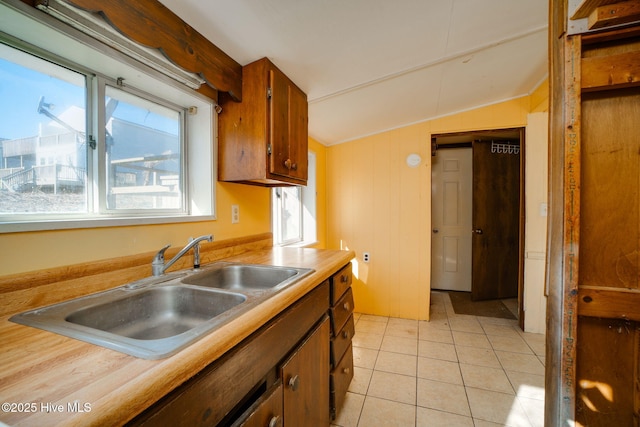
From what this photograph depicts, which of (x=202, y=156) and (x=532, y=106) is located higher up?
(x=532, y=106)

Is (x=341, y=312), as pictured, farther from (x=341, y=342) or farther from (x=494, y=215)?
(x=494, y=215)

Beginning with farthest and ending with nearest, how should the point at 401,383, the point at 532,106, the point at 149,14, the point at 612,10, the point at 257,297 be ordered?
the point at 532,106, the point at 401,383, the point at 149,14, the point at 257,297, the point at 612,10

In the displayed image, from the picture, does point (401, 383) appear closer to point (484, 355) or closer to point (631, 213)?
point (484, 355)

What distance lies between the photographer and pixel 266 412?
2.53 ft

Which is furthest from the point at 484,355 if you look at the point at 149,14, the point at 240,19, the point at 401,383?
the point at 149,14

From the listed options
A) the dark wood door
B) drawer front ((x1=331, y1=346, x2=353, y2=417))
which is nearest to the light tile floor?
drawer front ((x1=331, y1=346, x2=353, y2=417))

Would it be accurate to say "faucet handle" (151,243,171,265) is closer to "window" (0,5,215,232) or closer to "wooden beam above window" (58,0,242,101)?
"window" (0,5,215,232)

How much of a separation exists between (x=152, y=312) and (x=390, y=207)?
2.45 metres

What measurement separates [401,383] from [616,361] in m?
1.27

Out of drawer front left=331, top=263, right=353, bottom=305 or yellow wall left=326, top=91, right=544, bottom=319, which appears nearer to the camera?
drawer front left=331, top=263, right=353, bottom=305

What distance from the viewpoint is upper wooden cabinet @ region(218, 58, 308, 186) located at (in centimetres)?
139

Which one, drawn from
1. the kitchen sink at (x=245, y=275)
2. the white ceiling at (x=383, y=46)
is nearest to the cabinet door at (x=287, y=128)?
the white ceiling at (x=383, y=46)

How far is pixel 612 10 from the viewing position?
744 millimetres

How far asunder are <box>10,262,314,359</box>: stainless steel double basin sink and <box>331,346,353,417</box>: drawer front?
690 mm
